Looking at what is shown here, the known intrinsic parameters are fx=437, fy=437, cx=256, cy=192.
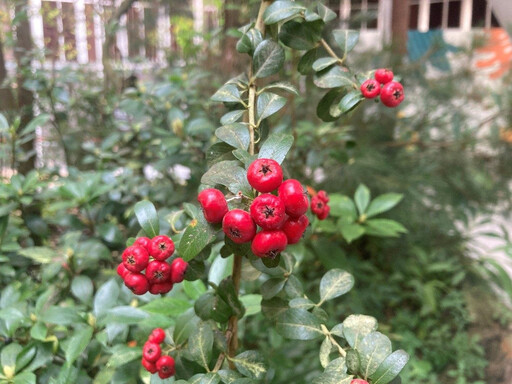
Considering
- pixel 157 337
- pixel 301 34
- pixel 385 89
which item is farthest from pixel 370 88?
pixel 157 337

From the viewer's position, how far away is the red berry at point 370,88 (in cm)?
58

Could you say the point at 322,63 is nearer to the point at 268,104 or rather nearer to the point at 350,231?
the point at 268,104

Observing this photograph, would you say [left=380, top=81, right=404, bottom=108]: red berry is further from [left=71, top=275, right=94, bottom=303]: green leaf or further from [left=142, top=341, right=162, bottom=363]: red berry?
[left=71, top=275, right=94, bottom=303]: green leaf

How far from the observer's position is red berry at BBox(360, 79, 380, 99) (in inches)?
22.6

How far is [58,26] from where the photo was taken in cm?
186

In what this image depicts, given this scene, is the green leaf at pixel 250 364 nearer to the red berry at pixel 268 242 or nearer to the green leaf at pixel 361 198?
the red berry at pixel 268 242

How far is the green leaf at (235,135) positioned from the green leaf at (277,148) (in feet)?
0.14

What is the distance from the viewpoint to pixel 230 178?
453 millimetres

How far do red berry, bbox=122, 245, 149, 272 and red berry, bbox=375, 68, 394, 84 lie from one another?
382 mm

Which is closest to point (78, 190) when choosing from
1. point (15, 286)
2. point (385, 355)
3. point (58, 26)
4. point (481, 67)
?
point (15, 286)

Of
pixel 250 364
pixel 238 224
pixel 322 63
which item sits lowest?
pixel 250 364

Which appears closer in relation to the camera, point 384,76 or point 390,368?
point 390,368

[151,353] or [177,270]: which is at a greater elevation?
[177,270]

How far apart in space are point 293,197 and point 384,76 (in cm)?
28
